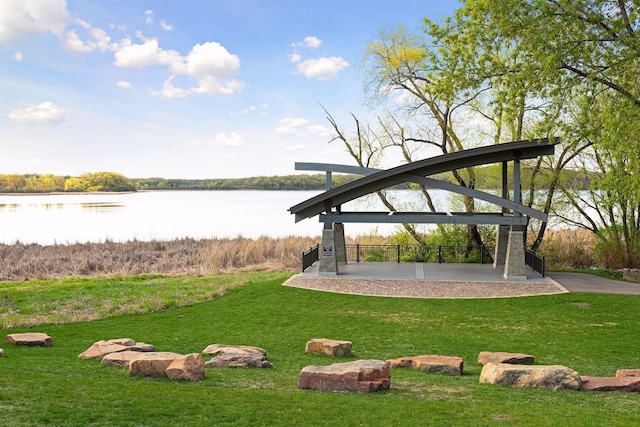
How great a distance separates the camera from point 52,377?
7.68 m

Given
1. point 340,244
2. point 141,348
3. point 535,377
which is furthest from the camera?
point 340,244

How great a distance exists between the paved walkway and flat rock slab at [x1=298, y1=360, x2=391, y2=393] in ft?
32.1

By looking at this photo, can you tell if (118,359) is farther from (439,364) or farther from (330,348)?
(439,364)

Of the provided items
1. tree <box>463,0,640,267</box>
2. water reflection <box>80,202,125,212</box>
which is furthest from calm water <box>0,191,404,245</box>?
tree <box>463,0,640,267</box>

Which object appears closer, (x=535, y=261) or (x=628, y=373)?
(x=628, y=373)

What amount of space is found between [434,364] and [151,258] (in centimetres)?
2371

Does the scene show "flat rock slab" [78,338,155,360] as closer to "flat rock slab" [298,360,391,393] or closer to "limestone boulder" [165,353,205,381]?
"limestone boulder" [165,353,205,381]

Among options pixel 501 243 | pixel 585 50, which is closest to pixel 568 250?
pixel 501 243

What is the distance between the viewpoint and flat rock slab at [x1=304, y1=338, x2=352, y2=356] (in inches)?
425

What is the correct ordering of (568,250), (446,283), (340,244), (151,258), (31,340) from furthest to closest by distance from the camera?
1. (151,258)
2. (568,250)
3. (340,244)
4. (446,283)
5. (31,340)

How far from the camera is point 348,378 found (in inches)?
295

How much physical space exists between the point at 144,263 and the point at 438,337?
1985 centimetres

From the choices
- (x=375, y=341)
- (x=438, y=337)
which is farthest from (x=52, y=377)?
(x=438, y=337)

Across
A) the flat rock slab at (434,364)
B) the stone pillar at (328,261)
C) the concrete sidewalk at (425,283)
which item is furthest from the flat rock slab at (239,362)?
the stone pillar at (328,261)
